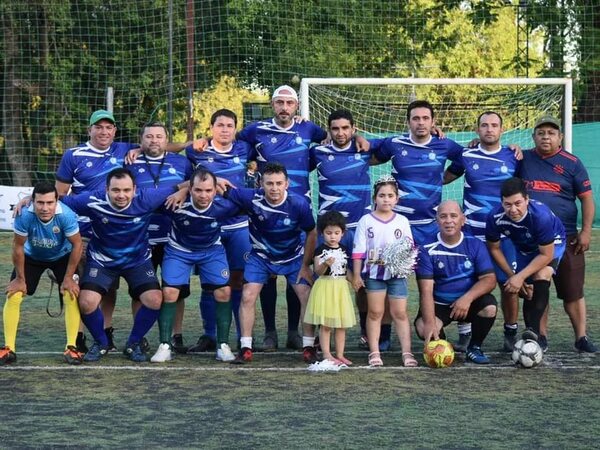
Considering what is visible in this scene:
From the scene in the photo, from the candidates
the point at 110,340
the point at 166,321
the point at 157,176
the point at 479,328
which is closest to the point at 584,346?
the point at 479,328

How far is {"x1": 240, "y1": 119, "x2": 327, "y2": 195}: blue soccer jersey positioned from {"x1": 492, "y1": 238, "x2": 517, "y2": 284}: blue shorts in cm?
155

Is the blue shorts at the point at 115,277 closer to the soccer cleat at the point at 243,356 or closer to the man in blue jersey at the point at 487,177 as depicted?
the soccer cleat at the point at 243,356

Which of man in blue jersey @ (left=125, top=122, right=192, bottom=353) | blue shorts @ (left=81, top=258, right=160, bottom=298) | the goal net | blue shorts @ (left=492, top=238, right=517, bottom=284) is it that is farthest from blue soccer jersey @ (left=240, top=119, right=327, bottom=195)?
the goal net

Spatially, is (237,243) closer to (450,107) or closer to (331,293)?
(331,293)

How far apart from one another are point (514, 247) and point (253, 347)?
6.60 ft

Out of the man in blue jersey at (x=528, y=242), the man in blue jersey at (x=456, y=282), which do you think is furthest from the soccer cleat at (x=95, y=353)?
the man in blue jersey at (x=528, y=242)

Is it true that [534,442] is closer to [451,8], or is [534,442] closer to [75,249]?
[75,249]

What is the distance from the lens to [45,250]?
765 centimetres

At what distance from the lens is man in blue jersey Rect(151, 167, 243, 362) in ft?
25.4

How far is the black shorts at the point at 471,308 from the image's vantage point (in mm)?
7574

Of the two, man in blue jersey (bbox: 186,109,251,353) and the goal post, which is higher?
the goal post

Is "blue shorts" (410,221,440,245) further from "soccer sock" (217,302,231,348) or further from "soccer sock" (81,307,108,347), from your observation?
"soccer sock" (81,307,108,347)

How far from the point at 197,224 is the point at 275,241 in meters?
0.56

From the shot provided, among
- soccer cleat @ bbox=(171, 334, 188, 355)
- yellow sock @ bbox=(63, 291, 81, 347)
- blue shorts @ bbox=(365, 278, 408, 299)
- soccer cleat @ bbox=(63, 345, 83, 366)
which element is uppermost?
blue shorts @ bbox=(365, 278, 408, 299)
